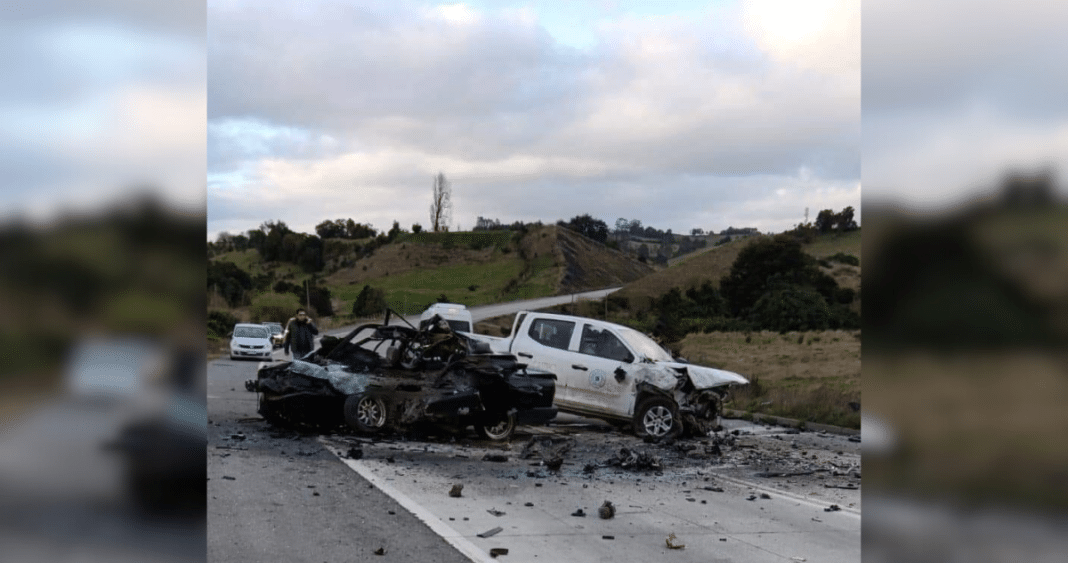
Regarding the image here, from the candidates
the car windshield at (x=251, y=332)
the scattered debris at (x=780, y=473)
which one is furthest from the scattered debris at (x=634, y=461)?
the car windshield at (x=251, y=332)

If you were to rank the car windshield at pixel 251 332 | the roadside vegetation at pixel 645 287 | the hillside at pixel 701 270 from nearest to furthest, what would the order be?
the roadside vegetation at pixel 645 287, the car windshield at pixel 251 332, the hillside at pixel 701 270

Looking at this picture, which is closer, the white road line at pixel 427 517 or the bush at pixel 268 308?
the white road line at pixel 427 517

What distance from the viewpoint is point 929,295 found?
4.19 ft

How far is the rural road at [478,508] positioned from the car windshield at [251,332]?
715 inches

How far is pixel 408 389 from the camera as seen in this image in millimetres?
12531

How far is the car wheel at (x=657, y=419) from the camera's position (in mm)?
13000

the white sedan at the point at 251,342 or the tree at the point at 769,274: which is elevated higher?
the tree at the point at 769,274

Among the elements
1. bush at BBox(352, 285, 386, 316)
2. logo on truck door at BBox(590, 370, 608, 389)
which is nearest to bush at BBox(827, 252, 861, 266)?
logo on truck door at BBox(590, 370, 608, 389)

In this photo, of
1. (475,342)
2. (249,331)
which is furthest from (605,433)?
(249,331)

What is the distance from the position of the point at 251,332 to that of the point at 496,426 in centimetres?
1988

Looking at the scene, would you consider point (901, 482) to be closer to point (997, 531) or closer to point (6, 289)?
point (997, 531)

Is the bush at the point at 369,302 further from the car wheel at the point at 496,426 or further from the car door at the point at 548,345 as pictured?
the car wheel at the point at 496,426

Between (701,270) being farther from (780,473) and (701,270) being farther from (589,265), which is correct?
(780,473)

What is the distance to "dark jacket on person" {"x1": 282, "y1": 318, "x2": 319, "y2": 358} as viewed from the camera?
15133 mm
